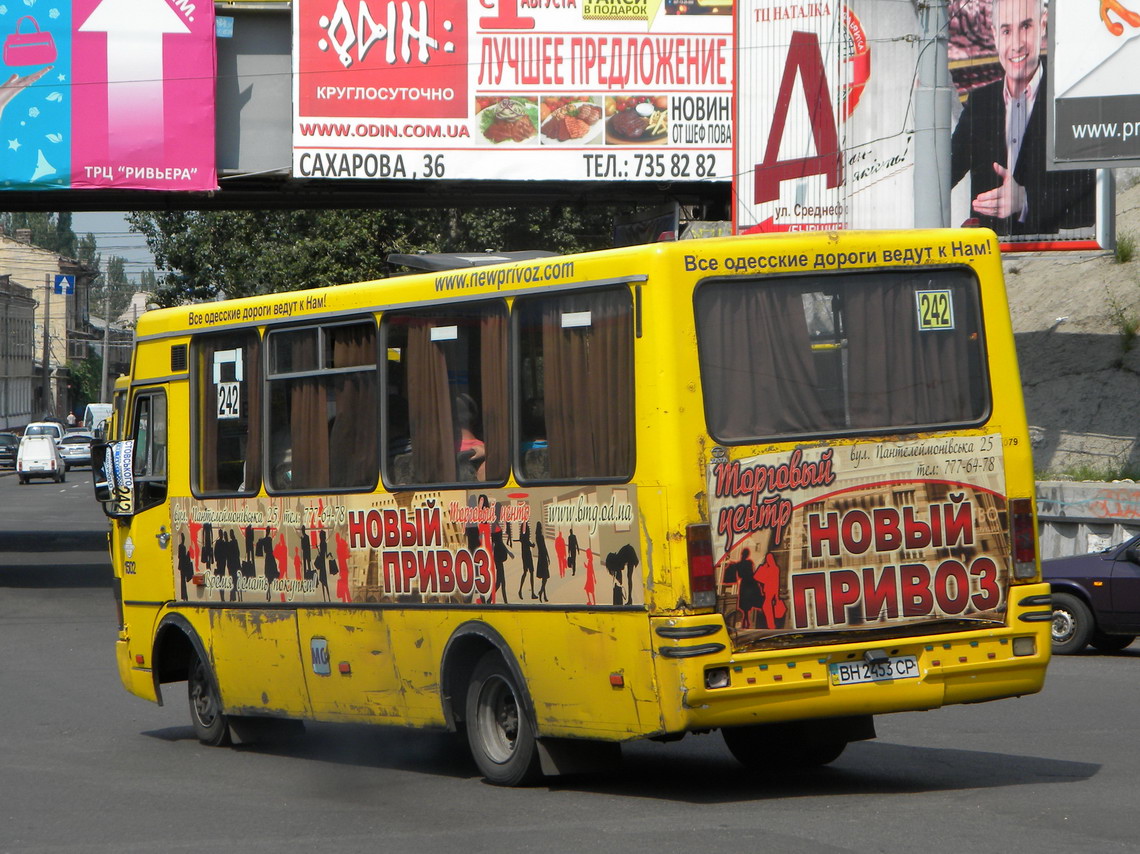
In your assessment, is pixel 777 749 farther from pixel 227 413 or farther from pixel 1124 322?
pixel 1124 322

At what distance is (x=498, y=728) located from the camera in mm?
8914

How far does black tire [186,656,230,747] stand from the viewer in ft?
36.8

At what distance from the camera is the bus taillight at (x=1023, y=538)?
26.9 ft

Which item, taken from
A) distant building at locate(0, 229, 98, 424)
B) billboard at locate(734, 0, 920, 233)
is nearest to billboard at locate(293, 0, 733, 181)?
billboard at locate(734, 0, 920, 233)

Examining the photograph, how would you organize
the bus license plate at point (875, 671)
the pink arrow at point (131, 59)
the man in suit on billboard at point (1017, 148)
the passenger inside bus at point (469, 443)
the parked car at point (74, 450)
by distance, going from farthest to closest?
the parked car at point (74, 450)
the man in suit on billboard at point (1017, 148)
the pink arrow at point (131, 59)
the passenger inside bus at point (469, 443)
the bus license plate at point (875, 671)

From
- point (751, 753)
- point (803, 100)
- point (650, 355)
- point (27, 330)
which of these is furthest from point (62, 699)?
point (27, 330)

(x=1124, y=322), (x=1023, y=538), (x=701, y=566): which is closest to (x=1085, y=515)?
(x=1124, y=322)

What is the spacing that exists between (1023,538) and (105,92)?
1771 centimetres

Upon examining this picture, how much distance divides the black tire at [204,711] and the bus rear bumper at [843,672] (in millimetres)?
4525

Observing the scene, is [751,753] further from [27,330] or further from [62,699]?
[27,330]

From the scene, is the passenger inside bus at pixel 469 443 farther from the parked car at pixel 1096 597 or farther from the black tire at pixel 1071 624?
the black tire at pixel 1071 624

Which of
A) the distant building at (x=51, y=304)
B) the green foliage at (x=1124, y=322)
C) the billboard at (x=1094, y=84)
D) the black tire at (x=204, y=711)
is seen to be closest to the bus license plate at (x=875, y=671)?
the black tire at (x=204, y=711)

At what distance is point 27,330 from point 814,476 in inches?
4785

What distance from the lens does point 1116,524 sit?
20.6 meters
